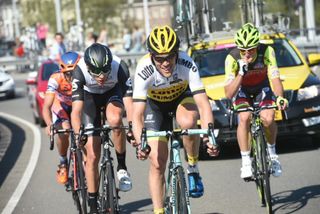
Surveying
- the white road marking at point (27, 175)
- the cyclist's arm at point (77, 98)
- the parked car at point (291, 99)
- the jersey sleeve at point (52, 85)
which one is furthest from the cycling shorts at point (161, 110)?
Answer: the parked car at point (291, 99)

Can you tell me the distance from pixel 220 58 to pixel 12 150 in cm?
479

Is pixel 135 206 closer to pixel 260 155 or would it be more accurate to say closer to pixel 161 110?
pixel 260 155

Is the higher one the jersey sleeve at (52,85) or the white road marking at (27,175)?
the jersey sleeve at (52,85)

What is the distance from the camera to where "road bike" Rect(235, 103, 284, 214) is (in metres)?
9.53

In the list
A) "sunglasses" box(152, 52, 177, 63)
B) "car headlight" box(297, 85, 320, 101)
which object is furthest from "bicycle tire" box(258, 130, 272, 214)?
"car headlight" box(297, 85, 320, 101)

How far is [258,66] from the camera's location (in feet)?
33.4

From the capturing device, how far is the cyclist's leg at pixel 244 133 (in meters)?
9.98

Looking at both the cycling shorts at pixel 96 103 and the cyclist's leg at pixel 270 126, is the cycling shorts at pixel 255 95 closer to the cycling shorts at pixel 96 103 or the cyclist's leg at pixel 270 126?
the cyclist's leg at pixel 270 126

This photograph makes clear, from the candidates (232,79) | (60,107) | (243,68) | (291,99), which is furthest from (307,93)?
(60,107)

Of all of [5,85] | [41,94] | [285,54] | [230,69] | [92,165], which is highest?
[230,69]

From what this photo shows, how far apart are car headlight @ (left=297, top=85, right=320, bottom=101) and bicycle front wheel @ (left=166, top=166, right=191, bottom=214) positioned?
19.4ft

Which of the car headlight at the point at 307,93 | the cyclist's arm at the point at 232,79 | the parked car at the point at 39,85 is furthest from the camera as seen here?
the parked car at the point at 39,85

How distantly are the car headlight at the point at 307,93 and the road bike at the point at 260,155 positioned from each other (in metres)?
3.51

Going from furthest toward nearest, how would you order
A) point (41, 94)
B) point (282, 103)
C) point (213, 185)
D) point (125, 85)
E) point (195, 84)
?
point (41, 94) < point (213, 185) < point (125, 85) < point (282, 103) < point (195, 84)
